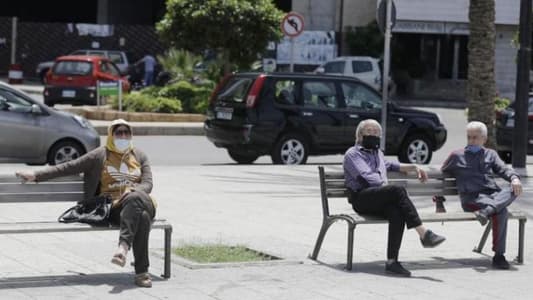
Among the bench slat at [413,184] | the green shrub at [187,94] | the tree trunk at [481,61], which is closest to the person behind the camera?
the bench slat at [413,184]

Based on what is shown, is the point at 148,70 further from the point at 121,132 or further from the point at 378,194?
the point at 121,132

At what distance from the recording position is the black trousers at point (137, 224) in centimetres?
911

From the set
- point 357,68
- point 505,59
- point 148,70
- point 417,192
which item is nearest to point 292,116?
point 417,192

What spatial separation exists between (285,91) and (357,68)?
2223cm

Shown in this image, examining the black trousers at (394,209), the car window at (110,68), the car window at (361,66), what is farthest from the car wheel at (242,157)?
the car window at (361,66)

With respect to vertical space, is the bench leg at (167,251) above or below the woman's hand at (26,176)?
below

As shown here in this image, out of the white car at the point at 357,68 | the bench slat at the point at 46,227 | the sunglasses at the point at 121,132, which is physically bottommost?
the bench slat at the point at 46,227

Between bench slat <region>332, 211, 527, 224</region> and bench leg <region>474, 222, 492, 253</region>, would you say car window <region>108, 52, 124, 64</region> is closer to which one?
bench leg <region>474, 222, 492, 253</region>

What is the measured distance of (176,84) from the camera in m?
30.7

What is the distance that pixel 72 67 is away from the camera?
110 feet

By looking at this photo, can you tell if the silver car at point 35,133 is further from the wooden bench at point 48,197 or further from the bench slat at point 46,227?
the bench slat at point 46,227

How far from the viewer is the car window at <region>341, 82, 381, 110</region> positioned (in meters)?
20.9

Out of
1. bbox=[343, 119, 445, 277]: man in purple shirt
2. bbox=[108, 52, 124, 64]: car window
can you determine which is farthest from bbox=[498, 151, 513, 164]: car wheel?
bbox=[108, 52, 124, 64]: car window

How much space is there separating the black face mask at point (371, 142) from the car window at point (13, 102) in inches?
352
